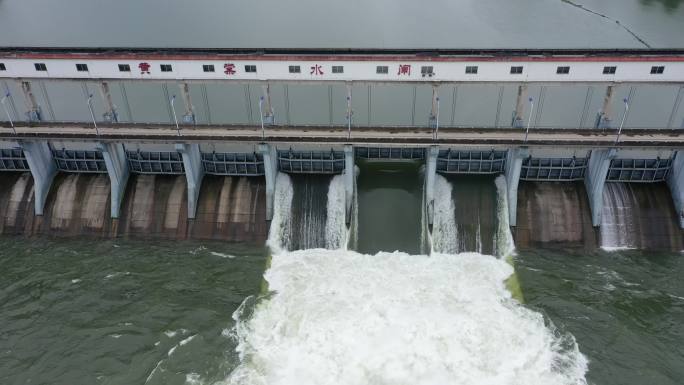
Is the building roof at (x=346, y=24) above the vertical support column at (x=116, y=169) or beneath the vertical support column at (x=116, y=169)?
above

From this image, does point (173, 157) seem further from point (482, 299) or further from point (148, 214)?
point (482, 299)

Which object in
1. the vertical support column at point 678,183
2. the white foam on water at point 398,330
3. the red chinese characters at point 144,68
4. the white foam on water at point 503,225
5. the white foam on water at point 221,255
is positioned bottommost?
the white foam on water at point 398,330

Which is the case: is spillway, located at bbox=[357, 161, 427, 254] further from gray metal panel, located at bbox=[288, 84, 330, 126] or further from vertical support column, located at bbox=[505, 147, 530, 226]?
gray metal panel, located at bbox=[288, 84, 330, 126]

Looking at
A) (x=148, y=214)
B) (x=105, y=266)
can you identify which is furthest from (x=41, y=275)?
(x=148, y=214)

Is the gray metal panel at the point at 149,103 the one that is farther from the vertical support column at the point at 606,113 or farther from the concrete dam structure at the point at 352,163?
the vertical support column at the point at 606,113

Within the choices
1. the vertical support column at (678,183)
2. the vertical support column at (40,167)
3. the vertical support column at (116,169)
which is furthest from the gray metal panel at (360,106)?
the vertical support column at (40,167)

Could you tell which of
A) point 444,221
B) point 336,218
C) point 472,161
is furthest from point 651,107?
point 336,218

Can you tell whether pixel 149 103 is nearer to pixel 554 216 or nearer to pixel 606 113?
pixel 554 216
